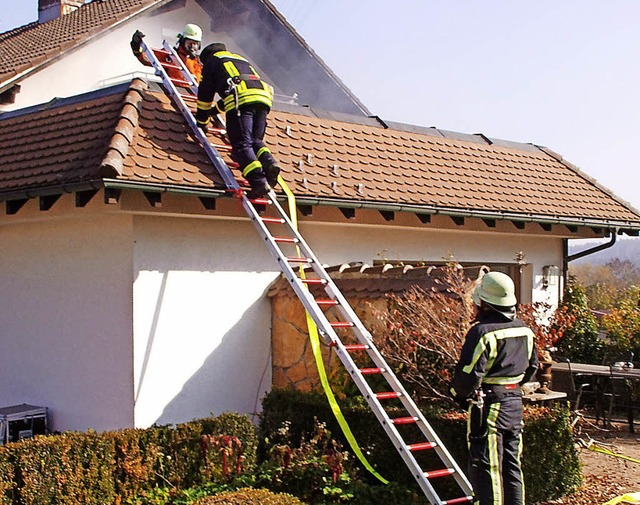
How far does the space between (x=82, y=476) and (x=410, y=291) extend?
3731mm

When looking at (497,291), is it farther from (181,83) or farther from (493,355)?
(181,83)

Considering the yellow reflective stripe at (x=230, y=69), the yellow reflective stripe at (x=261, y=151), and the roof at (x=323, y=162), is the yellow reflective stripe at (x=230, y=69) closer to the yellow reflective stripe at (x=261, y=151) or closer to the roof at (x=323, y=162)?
the yellow reflective stripe at (x=261, y=151)

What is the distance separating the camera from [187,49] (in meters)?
11.1

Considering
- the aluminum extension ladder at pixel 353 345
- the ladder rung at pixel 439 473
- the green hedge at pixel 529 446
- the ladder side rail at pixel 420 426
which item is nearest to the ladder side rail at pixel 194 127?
the aluminum extension ladder at pixel 353 345

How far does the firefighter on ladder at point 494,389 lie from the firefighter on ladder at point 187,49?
5927 mm

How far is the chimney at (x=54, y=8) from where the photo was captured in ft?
68.7

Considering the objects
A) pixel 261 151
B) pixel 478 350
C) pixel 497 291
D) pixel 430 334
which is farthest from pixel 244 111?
pixel 478 350

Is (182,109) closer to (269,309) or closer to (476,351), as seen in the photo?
(269,309)

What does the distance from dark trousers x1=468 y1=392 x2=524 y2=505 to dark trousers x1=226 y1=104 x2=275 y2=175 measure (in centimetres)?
370

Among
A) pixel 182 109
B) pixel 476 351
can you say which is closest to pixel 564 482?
pixel 476 351

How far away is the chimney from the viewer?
Result: 21.0 meters

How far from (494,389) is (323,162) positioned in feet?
16.8

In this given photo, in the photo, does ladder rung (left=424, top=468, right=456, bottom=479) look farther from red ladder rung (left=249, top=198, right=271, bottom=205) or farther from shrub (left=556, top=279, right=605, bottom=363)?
shrub (left=556, top=279, right=605, bottom=363)

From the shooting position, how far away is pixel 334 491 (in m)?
7.07
